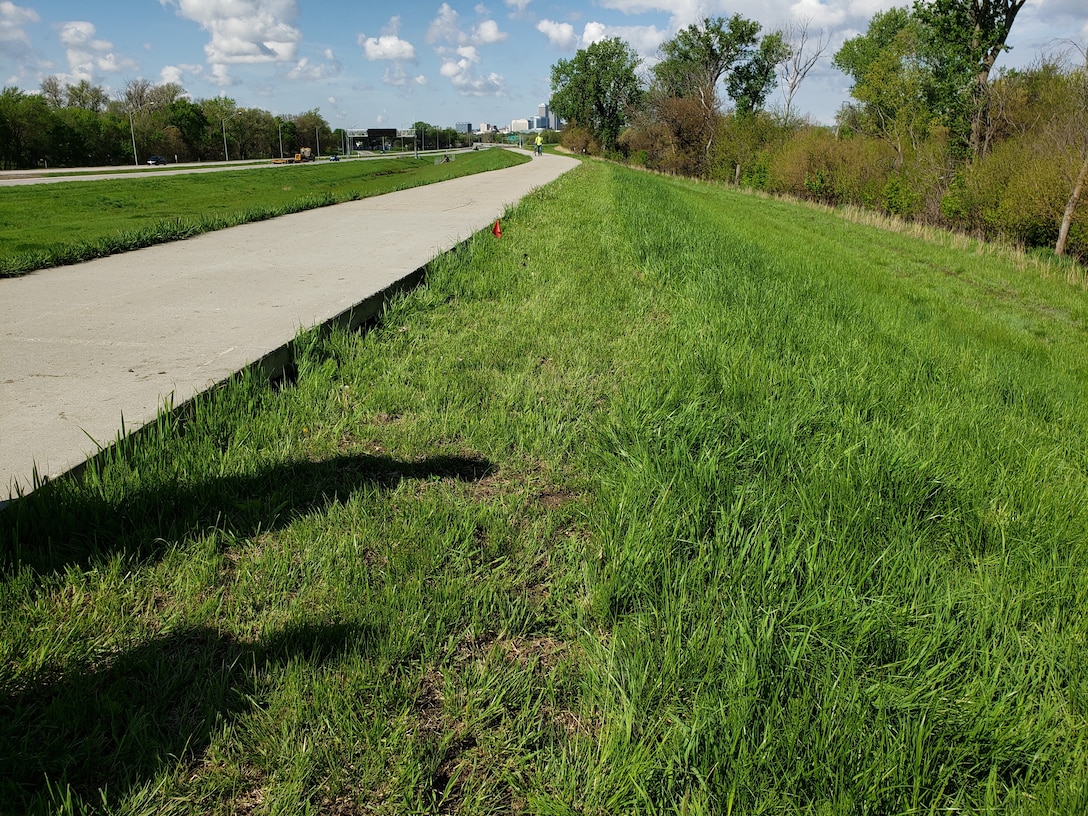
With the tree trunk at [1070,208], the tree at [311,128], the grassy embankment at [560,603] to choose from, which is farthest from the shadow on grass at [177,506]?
the tree at [311,128]

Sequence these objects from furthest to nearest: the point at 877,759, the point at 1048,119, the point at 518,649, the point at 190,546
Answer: the point at 1048,119 → the point at 190,546 → the point at 518,649 → the point at 877,759

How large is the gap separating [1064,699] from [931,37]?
3469 cm

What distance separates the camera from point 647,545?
257cm

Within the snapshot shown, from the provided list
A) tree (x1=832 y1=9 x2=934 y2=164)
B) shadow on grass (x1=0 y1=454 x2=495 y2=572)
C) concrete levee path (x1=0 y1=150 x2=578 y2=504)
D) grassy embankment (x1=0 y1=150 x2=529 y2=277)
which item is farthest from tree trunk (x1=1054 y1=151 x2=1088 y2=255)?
shadow on grass (x1=0 y1=454 x2=495 y2=572)

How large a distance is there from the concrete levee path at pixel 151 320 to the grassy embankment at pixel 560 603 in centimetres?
41

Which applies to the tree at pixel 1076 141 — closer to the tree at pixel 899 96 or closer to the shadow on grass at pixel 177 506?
the tree at pixel 899 96

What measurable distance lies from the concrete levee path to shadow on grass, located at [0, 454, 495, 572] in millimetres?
248

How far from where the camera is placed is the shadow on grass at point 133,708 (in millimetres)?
1578

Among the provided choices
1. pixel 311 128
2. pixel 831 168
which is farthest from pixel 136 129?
pixel 831 168

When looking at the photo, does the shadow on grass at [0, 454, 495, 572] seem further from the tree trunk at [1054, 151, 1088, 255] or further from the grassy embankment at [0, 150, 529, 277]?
the tree trunk at [1054, 151, 1088, 255]

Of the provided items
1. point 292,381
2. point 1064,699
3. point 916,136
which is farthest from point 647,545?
point 916,136

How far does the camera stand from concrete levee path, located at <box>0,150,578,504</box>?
3.28m

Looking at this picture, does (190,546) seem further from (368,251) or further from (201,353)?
(368,251)

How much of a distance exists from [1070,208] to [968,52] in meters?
11.5
